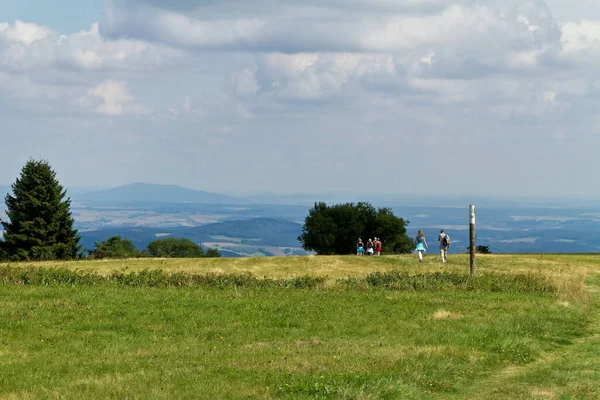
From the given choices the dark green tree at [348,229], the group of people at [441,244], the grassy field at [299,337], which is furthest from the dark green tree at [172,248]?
the grassy field at [299,337]

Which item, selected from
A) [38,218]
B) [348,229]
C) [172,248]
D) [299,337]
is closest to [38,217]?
[38,218]

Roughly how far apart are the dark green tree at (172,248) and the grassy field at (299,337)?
15319cm

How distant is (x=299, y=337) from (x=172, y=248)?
170 m

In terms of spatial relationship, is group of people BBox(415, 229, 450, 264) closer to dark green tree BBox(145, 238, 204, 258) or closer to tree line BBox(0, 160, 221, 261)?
tree line BBox(0, 160, 221, 261)

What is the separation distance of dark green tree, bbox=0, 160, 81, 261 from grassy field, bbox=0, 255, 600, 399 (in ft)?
183

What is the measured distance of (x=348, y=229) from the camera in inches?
4579

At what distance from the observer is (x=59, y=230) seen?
284 ft

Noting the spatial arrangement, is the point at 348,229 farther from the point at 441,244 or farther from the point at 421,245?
the point at 441,244

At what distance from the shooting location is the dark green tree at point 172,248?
598ft

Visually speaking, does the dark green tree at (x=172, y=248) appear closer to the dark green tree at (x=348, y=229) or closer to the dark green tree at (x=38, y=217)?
the dark green tree at (x=348, y=229)

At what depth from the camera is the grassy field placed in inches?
508

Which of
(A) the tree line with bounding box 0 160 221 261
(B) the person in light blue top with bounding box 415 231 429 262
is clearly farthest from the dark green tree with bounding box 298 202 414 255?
(B) the person in light blue top with bounding box 415 231 429 262

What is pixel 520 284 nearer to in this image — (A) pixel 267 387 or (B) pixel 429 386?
(B) pixel 429 386

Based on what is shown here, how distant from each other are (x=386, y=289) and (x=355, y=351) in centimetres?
1371
